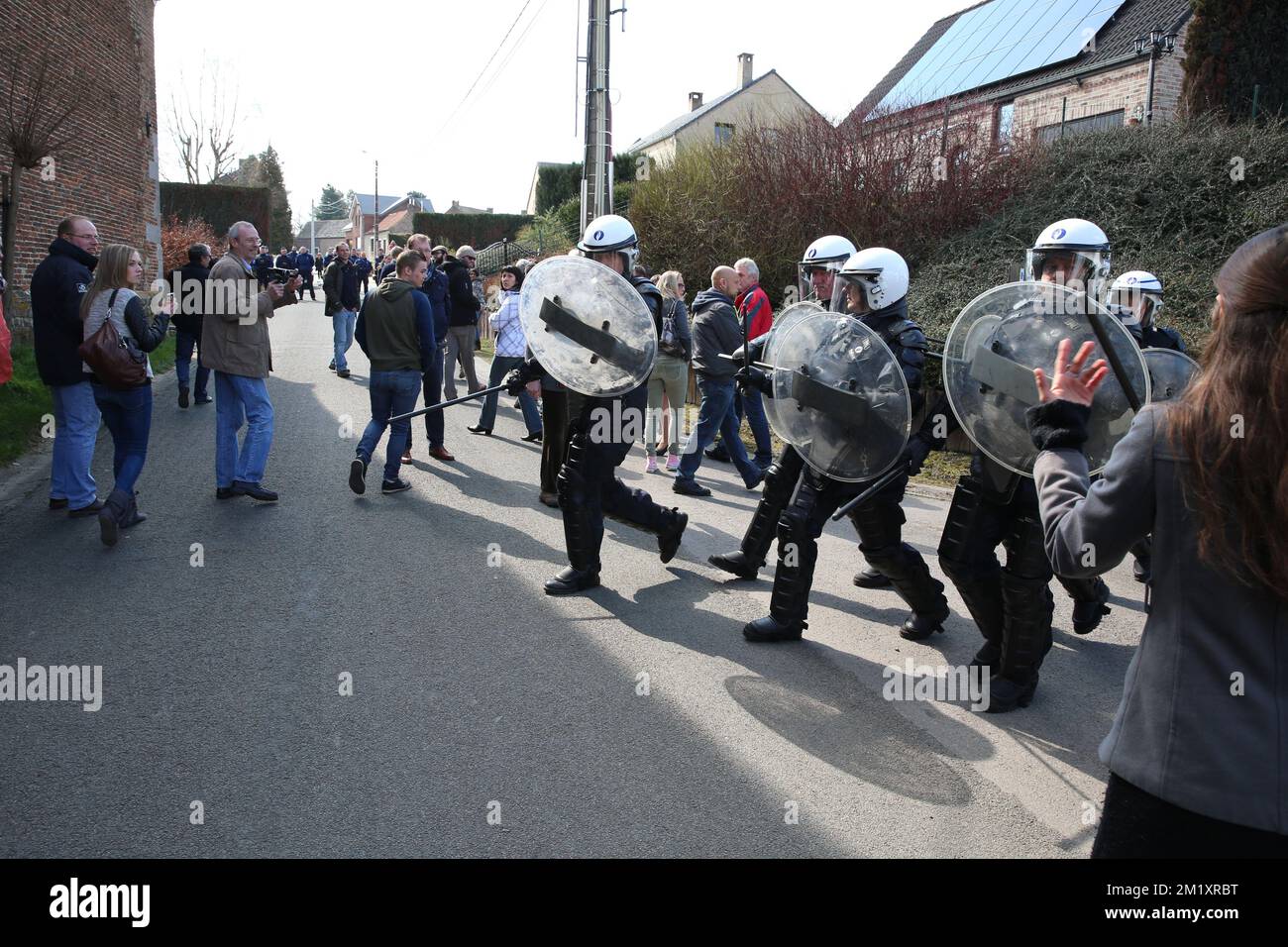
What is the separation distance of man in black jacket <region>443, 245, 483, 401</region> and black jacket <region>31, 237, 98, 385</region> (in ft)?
16.9

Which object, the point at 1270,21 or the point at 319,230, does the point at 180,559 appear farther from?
the point at 319,230

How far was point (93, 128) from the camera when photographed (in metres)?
17.5

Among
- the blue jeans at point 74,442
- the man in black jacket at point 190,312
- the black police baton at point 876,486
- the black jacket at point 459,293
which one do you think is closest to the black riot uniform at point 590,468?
the black police baton at point 876,486

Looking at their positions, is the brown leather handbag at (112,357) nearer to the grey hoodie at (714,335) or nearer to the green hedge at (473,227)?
the grey hoodie at (714,335)

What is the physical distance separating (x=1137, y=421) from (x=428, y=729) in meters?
2.80

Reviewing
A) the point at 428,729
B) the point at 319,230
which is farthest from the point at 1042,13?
the point at 319,230

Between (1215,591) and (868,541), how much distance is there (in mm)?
2987

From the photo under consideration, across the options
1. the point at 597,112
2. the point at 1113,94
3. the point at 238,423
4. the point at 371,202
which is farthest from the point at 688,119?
the point at 371,202

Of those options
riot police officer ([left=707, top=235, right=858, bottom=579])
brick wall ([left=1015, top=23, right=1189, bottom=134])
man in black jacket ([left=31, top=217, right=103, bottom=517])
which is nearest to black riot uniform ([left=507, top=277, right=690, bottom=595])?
riot police officer ([left=707, top=235, right=858, bottom=579])

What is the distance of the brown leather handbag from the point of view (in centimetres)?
611

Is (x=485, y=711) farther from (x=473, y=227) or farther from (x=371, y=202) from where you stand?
(x=371, y=202)

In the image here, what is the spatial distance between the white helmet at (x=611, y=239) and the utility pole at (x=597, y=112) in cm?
821

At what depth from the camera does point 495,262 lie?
1246 inches

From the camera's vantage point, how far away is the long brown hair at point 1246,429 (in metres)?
1.60
